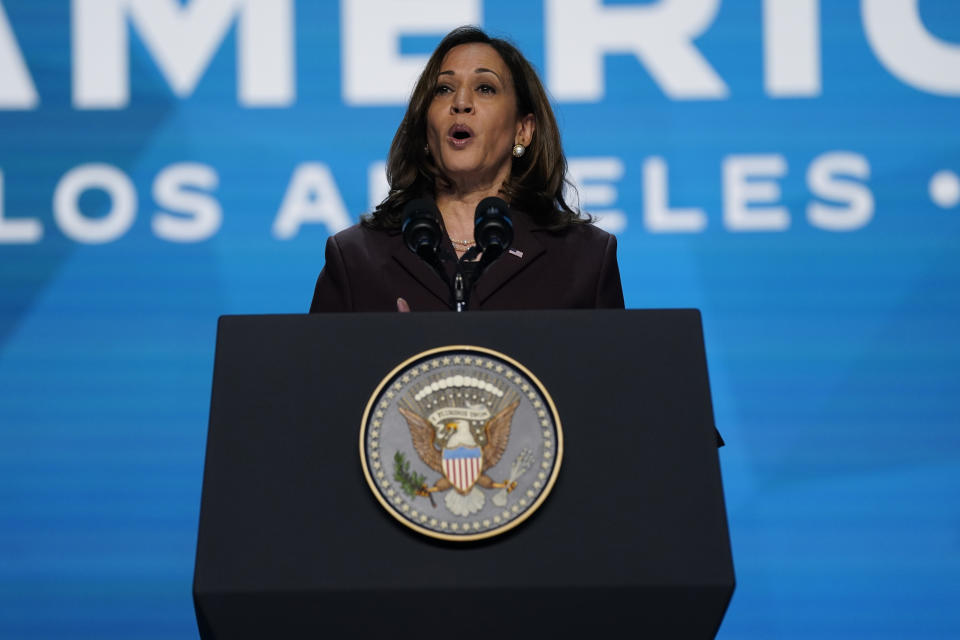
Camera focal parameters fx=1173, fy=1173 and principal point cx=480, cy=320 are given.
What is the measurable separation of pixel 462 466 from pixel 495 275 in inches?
28.7

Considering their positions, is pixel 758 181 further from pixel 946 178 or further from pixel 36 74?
pixel 36 74

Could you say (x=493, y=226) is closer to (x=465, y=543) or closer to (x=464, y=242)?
(x=465, y=543)

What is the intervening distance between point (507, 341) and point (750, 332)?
1798 mm

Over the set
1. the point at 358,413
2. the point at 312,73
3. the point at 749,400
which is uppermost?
the point at 312,73

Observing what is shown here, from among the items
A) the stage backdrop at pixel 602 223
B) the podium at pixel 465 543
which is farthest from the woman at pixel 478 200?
the stage backdrop at pixel 602 223

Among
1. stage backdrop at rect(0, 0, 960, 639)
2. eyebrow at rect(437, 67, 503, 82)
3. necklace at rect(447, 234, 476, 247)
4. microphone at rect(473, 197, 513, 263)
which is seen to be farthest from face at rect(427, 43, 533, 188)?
stage backdrop at rect(0, 0, 960, 639)

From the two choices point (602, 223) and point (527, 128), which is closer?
point (527, 128)

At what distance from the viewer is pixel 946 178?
123 inches

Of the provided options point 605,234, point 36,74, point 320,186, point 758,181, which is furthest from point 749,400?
point 36,74

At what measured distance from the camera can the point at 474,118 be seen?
224cm

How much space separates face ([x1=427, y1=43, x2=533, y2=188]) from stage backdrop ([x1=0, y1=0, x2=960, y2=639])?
828 mm

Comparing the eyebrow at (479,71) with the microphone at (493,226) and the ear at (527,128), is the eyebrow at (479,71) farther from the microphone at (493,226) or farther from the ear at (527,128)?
the microphone at (493,226)

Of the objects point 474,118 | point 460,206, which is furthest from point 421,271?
point 474,118

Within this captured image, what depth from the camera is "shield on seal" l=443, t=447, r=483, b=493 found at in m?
1.37
